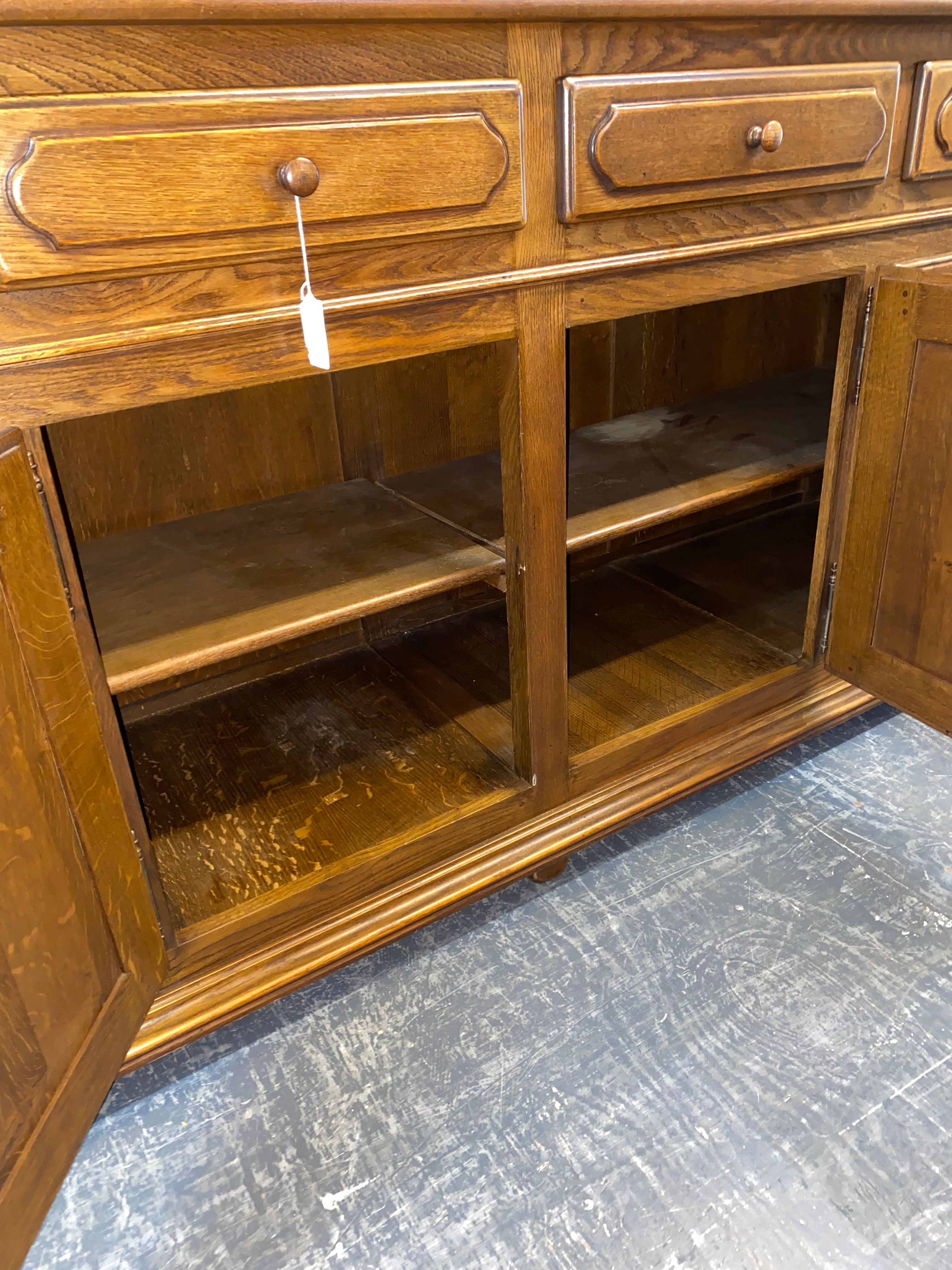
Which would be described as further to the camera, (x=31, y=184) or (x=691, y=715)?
(x=691, y=715)

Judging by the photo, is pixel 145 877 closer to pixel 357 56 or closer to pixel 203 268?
pixel 203 268

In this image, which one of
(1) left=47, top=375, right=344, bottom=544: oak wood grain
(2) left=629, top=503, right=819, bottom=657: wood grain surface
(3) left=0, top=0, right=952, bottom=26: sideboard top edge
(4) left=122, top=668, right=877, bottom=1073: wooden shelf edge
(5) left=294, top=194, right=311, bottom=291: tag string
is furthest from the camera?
(2) left=629, top=503, right=819, bottom=657: wood grain surface

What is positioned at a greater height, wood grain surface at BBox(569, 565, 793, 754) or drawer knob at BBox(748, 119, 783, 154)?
drawer knob at BBox(748, 119, 783, 154)

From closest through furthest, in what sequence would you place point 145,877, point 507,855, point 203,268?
point 203,268
point 145,877
point 507,855

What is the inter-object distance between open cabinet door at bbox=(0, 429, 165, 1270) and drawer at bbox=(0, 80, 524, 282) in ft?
0.51

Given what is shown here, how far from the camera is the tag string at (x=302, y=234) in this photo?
70 cm

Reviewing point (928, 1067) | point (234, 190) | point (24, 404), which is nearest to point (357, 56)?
point (234, 190)

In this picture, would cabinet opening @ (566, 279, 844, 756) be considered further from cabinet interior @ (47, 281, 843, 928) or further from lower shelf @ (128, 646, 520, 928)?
lower shelf @ (128, 646, 520, 928)

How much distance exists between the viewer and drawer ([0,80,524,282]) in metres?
0.61

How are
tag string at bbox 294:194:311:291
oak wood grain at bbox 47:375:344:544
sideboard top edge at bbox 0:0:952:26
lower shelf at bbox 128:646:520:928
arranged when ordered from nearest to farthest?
1. sideboard top edge at bbox 0:0:952:26
2. tag string at bbox 294:194:311:291
3. lower shelf at bbox 128:646:520:928
4. oak wood grain at bbox 47:375:344:544

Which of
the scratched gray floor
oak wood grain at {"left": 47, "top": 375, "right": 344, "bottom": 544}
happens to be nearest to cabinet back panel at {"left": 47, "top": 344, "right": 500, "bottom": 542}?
oak wood grain at {"left": 47, "top": 375, "right": 344, "bottom": 544}

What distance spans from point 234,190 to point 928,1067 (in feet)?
3.42

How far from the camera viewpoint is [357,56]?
696 millimetres

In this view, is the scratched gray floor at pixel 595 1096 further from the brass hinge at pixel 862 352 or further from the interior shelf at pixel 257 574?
the brass hinge at pixel 862 352
